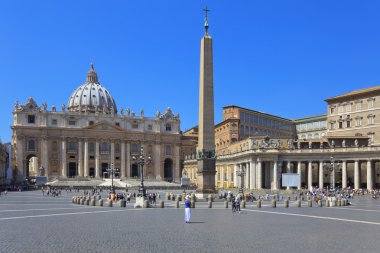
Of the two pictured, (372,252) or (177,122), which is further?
(177,122)

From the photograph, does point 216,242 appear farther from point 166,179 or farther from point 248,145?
point 166,179

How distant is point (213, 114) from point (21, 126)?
74427 mm

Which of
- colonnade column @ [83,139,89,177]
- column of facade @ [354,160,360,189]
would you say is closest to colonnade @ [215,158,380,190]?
column of facade @ [354,160,360,189]

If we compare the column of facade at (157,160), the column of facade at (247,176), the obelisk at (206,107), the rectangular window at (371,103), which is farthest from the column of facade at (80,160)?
the obelisk at (206,107)

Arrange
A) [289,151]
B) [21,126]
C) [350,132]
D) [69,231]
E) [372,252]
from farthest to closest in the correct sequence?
[21,126] < [350,132] < [289,151] < [69,231] < [372,252]

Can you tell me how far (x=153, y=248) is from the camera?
12.3 metres

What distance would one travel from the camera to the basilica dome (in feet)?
429

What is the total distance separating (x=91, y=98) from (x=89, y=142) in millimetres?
31093

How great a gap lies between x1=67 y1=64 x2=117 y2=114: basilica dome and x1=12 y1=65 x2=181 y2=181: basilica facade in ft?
72.3

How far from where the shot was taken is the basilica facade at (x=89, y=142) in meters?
98.8

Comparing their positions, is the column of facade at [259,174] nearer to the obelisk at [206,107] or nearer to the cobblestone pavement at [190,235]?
the obelisk at [206,107]

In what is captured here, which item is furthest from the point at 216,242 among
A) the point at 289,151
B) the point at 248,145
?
the point at 248,145

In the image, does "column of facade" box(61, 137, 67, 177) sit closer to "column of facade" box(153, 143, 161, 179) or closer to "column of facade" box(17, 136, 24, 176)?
"column of facade" box(17, 136, 24, 176)

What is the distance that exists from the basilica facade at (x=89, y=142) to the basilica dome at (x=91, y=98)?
22.0 meters
